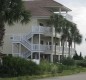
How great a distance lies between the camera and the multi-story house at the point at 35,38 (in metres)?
64.4

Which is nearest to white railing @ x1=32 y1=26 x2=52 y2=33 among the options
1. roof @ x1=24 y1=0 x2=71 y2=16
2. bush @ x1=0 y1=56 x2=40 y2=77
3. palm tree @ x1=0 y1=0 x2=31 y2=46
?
roof @ x1=24 y1=0 x2=71 y2=16

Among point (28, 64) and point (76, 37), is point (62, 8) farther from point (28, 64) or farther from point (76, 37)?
point (28, 64)

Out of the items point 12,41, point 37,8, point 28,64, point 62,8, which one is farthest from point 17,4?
point 62,8

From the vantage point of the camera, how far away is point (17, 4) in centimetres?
3641

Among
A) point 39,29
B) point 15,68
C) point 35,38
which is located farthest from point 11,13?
point 35,38

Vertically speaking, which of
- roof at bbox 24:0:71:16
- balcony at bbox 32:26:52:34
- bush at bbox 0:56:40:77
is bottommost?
bush at bbox 0:56:40:77

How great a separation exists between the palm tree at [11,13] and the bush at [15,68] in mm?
2701

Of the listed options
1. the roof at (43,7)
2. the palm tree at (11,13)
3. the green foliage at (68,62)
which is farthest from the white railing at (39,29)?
the palm tree at (11,13)

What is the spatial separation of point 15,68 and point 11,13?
5084mm

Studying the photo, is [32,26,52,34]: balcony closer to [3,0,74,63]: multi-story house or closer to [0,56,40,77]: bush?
[3,0,74,63]: multi-story house

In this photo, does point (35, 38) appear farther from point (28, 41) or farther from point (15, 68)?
point (15, 68)

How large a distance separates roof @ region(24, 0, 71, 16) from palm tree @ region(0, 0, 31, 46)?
28566 mm

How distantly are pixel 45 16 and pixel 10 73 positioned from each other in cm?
2987

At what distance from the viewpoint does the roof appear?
67.2m
